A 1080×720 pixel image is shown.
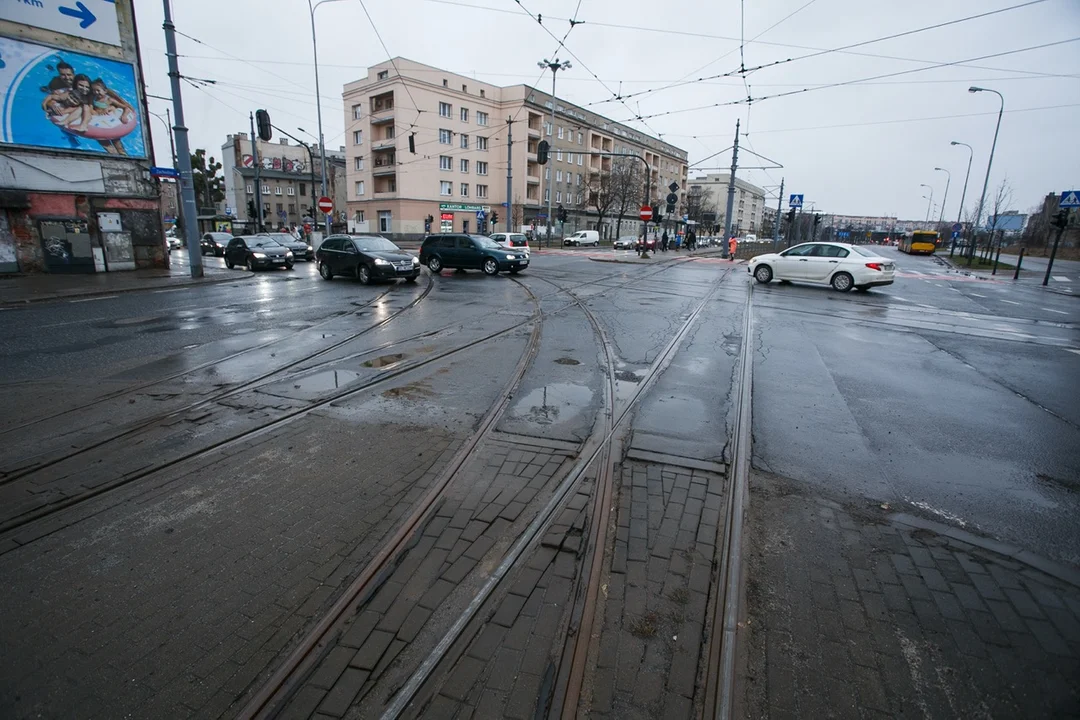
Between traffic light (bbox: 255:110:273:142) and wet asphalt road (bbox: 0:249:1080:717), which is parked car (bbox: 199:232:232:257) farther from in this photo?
wet asphalt road (bbox: 0:249:1080:717)

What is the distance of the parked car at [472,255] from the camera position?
20453 mm

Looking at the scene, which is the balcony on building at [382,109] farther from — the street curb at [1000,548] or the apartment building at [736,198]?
the apartment building at [736,198]

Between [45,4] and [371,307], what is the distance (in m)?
15.8

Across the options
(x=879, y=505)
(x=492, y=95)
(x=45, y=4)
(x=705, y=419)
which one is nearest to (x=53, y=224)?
(x=45, y=4)

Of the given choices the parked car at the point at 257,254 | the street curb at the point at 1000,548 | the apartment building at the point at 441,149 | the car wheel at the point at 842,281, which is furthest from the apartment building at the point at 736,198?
the street curb at the point at 1000,548

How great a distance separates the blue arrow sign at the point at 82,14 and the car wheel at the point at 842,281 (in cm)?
2611

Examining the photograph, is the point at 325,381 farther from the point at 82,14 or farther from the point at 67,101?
the point at 82,14

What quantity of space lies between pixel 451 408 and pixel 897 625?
4188 mm

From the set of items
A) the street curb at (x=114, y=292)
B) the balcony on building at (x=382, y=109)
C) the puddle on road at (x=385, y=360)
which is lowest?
the street curb at (x=114, y=292)

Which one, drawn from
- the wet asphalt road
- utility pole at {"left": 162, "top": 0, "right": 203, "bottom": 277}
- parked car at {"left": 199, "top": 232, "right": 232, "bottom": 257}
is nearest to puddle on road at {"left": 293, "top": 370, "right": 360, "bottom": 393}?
the wet asphalt road

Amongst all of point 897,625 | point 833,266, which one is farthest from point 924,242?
point 897,625

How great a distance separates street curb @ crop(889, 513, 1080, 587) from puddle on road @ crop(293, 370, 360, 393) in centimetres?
573

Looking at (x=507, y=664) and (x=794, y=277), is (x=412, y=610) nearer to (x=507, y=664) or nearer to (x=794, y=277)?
(x=507, y=664)

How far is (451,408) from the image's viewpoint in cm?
575
